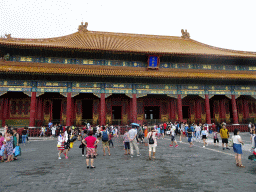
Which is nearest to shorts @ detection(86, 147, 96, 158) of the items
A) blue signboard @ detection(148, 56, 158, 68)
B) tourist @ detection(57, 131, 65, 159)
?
tourist @ detection(57, 131, 65, 159)

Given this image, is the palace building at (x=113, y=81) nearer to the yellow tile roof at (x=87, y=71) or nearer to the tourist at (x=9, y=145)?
the yellow tile roof at (x=87, y=71)

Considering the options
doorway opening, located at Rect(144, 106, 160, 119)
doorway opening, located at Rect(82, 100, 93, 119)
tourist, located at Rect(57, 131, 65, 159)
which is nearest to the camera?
tourist, located at Rect(57, 131, 65, 159)

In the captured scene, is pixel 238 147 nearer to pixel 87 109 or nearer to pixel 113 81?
pixel 113 81

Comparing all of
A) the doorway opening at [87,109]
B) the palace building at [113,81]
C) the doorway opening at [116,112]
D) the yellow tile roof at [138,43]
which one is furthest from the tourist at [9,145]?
the doorway opening at [116,112]

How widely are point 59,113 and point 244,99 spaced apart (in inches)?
1005

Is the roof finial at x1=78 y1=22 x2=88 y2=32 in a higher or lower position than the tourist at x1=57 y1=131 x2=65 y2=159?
higher

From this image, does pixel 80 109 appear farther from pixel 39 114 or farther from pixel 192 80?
pixel 192 80

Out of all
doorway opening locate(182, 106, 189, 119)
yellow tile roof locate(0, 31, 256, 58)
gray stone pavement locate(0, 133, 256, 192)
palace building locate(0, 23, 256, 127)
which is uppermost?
yellow tile roof locate(0, 31, 256, 58)

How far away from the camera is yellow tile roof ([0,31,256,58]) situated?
20516 millimetres

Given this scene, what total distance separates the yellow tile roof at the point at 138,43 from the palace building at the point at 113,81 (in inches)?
5.5

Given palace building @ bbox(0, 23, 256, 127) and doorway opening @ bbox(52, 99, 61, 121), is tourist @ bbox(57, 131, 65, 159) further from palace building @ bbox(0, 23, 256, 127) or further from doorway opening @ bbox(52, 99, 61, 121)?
doorway opening @ bbox(52, 99, 61, 121)

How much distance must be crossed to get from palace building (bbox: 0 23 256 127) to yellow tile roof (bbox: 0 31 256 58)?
14 centimetres

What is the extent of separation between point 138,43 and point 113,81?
877 cm

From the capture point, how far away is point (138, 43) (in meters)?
24.6
